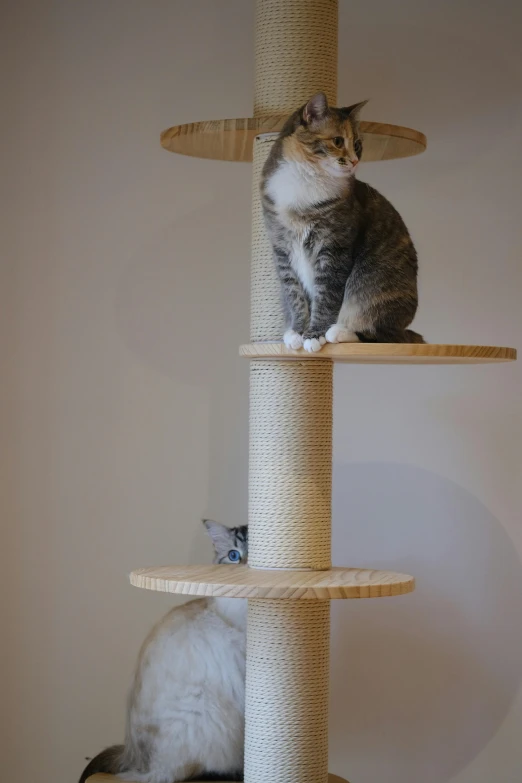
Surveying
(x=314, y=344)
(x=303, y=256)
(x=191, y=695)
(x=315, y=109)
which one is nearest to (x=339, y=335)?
(x=314, y=344)

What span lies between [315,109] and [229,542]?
100 centimetres

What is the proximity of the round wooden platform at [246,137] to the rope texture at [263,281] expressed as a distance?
4cm

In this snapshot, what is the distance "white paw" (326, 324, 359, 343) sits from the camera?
187 cm

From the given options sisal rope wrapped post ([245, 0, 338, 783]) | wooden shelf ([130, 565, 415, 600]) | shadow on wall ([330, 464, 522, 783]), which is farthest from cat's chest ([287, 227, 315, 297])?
shadow on wall ([330, 464, 522, 783])

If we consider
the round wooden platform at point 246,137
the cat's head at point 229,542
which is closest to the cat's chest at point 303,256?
the round wooden platform at point 246,137

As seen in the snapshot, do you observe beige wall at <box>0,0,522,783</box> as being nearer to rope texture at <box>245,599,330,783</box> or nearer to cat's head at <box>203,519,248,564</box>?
cat's head at <box>203,519,248,564</box>

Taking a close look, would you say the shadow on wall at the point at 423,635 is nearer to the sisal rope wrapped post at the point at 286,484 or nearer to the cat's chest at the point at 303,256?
the sisal rope wrapped post at the point at 286,484

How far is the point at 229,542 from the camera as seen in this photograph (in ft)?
7.68

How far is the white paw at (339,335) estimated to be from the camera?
1.87m

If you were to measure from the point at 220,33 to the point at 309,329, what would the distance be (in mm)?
1152

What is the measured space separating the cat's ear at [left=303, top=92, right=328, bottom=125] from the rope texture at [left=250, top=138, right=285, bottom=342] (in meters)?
0.21

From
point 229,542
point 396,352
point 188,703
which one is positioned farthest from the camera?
point 229,542

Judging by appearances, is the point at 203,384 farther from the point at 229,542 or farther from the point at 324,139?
the point at 324,139

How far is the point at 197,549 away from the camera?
2.68 m
